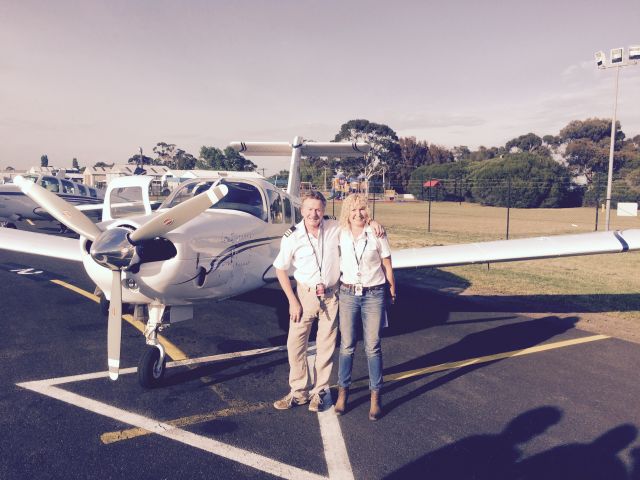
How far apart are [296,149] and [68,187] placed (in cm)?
1471

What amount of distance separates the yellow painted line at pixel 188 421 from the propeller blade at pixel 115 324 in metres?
0.61

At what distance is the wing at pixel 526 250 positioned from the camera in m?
6.30

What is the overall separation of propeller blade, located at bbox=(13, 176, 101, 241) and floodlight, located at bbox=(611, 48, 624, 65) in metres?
27.9

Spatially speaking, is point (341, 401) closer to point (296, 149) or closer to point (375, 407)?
point (375, 407)

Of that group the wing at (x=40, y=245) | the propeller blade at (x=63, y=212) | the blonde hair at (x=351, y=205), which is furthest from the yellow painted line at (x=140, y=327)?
the blonde hair at (x=351, y=205)

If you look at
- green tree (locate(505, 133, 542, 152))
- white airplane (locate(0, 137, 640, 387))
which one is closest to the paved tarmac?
white airplane (locate(0, 137, 640, 387))

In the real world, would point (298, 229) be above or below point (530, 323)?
above

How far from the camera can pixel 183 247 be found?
4559 mm

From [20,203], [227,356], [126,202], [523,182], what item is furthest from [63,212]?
[523,182]

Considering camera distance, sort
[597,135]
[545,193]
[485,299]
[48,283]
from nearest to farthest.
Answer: [485,299]
[48,283]
[545,193]
[597,135]

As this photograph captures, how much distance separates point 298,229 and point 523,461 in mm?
2739

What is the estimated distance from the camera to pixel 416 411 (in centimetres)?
435

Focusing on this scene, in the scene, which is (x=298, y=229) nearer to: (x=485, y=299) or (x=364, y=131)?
(x=485, y=299)

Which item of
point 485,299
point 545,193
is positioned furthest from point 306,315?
point 545,193
